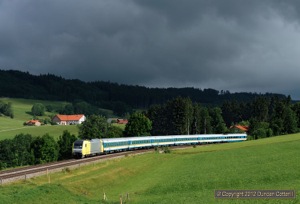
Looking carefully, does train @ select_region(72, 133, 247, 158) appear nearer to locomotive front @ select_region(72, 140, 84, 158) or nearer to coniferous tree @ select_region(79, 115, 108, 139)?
locomotive front @ select_region(72, 140, 84, 158)

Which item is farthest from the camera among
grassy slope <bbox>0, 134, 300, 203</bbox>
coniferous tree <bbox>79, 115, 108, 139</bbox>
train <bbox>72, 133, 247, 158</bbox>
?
coniferous tree <bbox>79, 115, 108, 139</bbox>

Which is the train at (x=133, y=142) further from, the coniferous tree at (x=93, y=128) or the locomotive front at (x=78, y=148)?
the coniferous tree at (x=93, y=128)

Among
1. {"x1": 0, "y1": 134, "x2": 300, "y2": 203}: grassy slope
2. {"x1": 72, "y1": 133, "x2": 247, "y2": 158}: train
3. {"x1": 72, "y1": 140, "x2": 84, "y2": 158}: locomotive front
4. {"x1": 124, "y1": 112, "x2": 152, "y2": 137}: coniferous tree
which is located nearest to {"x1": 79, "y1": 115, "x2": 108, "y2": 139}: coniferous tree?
{"x1": 124, "y1": 112, "x2": 152, "y2": 137}: coniferous tree

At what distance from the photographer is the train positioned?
66.2m

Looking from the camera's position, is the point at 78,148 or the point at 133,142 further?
the point at 133,142

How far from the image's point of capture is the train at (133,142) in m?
66.2

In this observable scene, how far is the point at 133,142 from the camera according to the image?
89250 millimetres

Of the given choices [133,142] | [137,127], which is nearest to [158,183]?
[133,142]

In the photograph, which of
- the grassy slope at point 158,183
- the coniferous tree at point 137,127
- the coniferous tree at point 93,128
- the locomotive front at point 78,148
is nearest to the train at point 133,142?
the locomotive front at point 78,148

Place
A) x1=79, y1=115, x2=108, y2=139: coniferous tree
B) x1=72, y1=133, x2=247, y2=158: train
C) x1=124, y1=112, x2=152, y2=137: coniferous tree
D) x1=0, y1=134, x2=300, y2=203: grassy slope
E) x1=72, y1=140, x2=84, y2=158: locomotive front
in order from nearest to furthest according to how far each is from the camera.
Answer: x1=0, y1=134, x2=300, y2=203: grassy slope < x1=72, y1=140, x2=84, y2=158: locomotive front < x1=72, y1=133, x2=247, y2=158: train < x1=79, y1=115, x2=108, y2=139: coniferous tree < x1=124, y1=112, x2=152, y2=137: coniferous tree

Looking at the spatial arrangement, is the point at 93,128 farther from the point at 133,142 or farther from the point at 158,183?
the point at 158,183

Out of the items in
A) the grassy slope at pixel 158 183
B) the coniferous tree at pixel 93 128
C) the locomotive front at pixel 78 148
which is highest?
the coniferous tree at pixel 93 128

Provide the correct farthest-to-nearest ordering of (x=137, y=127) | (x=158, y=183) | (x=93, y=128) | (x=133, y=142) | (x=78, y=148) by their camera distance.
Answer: (x=137, y=127)
(x=93, y=128)
(x=133, y=142)
(x=78, y=148)
(x=158, y=183)

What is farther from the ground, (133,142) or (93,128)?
(93,128)
